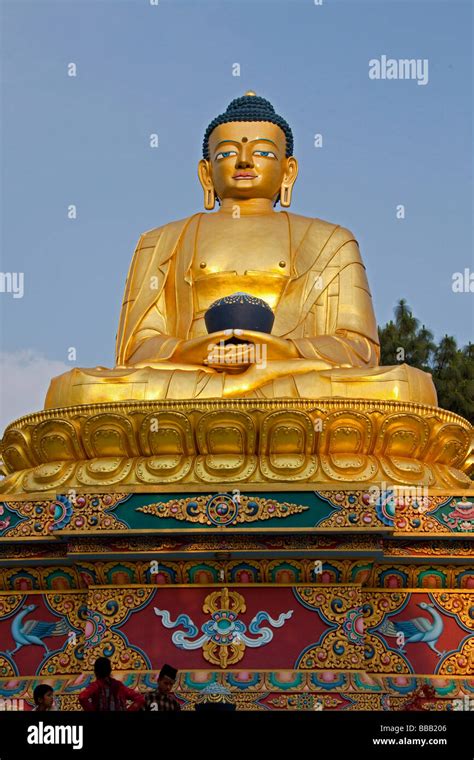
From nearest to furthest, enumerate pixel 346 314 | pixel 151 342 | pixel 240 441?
pixel 240 441 < pixel 151 342 < pixel 346 314

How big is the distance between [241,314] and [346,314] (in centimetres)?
118

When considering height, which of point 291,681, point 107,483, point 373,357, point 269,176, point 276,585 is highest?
point 269,176

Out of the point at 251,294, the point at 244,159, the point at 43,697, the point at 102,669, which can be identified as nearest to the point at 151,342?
the point at 251,294

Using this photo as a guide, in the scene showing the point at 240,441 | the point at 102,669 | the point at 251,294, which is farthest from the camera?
the point at 251,294

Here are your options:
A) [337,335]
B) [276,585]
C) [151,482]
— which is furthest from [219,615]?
[337,335]

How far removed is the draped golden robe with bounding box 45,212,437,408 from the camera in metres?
7.39

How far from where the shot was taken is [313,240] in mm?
9320

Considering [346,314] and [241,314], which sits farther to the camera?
[346,314]

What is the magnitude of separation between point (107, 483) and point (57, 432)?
46 centimetres

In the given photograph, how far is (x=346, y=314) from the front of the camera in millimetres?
8875

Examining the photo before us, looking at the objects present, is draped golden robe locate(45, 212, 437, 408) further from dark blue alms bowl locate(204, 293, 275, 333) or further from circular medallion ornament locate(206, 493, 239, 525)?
circular medallion ornament locate(206, 493, 239, 525)

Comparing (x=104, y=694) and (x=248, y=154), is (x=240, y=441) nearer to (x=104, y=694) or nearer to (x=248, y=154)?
(x=104, y=694)

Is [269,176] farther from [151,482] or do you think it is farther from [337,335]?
[151,482]

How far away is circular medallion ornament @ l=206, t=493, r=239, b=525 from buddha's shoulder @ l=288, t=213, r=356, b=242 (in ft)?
11.3
